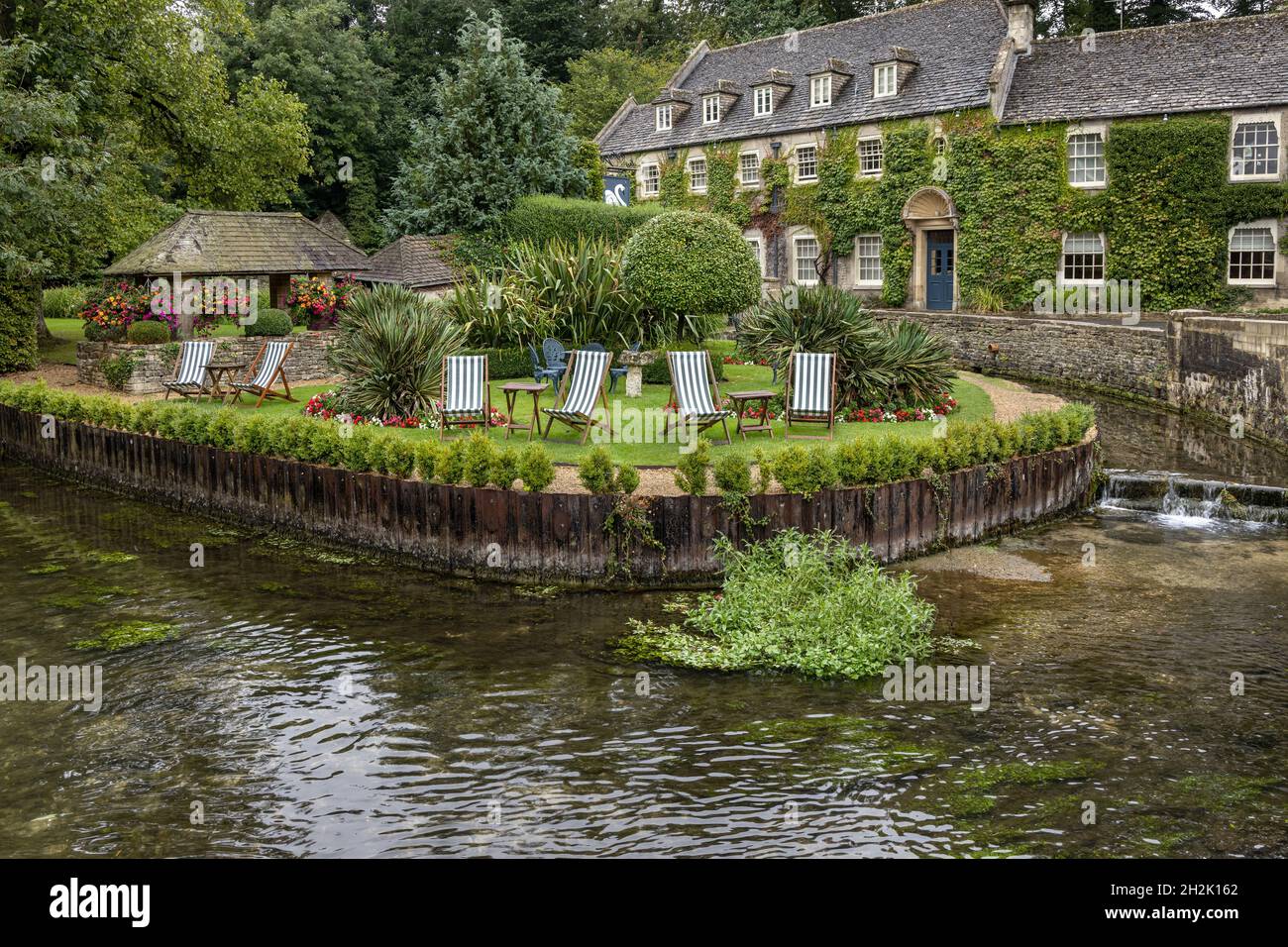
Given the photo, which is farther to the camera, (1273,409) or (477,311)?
(477,311)

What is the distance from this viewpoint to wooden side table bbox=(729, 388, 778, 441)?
1588 centimetres

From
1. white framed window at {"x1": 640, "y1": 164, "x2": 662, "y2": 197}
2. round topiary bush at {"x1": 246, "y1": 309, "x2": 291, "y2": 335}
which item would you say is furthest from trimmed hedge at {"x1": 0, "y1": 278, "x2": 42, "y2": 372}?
white framed window at {"x1": 640, "y1": 164, "x2": 662, "y2": 197}

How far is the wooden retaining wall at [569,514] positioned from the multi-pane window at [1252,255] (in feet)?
58.0

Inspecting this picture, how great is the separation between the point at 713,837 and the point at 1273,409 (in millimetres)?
17420

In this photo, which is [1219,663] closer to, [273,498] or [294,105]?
[273,498]

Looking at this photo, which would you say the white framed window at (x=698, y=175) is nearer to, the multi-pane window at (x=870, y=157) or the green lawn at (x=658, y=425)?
the multi-pane window at (x=870, y=157)

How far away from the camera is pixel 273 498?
15.6 meters

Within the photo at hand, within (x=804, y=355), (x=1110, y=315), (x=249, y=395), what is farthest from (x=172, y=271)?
(x=1110, y=315)

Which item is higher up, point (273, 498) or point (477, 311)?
point (477, 311)

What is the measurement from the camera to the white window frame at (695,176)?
1699 inches

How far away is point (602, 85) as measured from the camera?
52.0m

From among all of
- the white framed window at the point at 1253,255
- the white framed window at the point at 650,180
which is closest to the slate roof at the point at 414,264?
the white framed window at the point at 650,180

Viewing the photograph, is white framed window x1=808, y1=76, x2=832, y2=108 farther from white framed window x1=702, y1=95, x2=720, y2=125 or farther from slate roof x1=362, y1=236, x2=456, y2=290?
slate roof x1=362, y1=236, x2=456, y2=290

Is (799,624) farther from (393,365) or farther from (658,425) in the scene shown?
(393,365)
